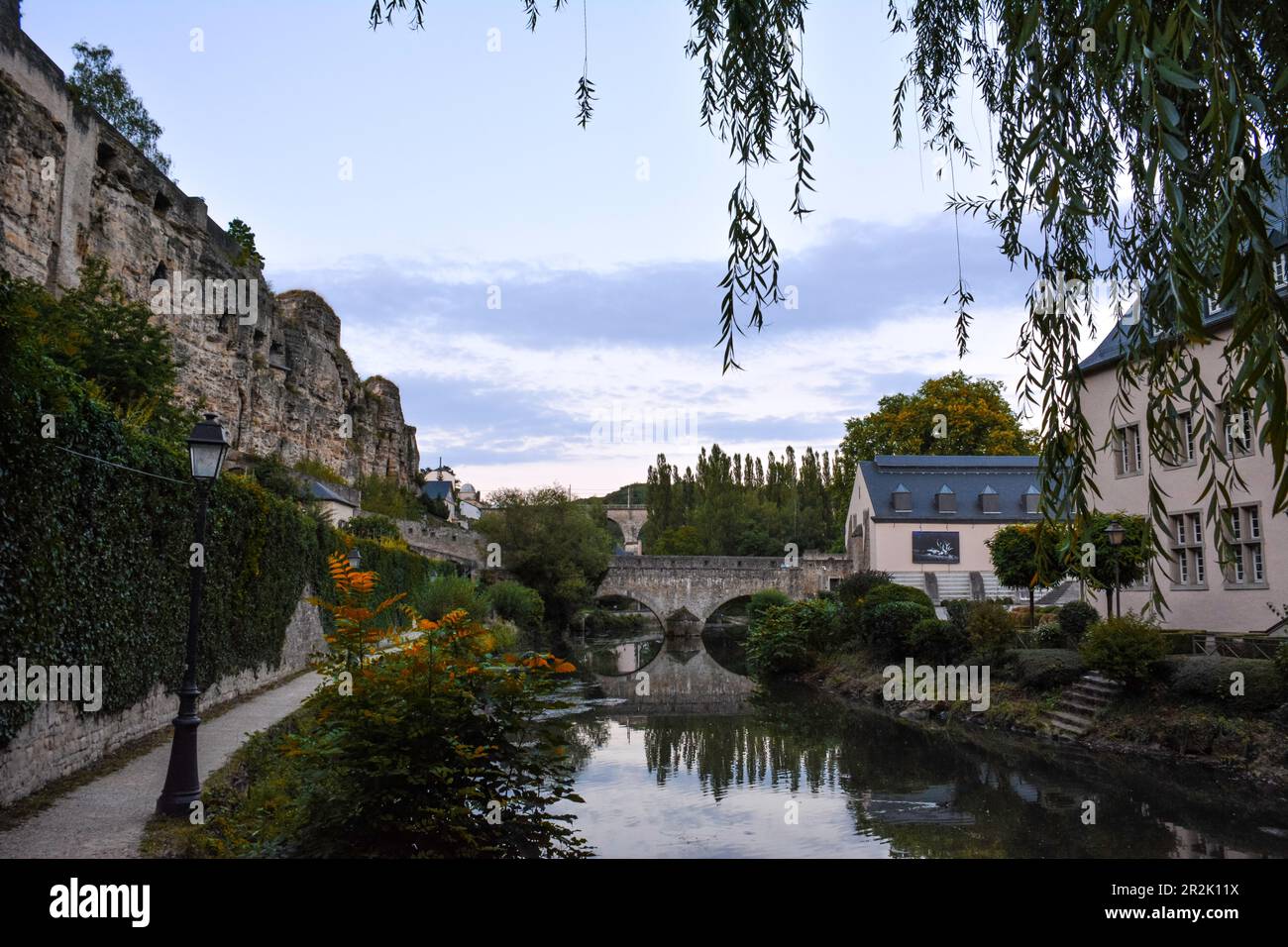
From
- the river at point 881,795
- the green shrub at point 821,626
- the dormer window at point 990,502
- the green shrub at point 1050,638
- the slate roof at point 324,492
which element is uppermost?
the slate roof at point 324,492

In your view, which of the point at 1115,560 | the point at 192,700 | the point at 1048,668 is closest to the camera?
the point at 192,700

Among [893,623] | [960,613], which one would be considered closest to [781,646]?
[893,623]

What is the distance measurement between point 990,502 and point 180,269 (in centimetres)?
3186

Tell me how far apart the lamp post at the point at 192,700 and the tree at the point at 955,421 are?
126ft

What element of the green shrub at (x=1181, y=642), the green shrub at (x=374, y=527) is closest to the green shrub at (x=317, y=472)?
the green shrub at (x=374, y=527)

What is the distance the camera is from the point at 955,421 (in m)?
43.5

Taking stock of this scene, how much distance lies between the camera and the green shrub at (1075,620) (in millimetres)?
19000

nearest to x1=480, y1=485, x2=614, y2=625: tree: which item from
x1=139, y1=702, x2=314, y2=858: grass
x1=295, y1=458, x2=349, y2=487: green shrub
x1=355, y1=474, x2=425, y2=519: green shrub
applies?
x1=355, y1=474, x2=425, y2=519: green shrub

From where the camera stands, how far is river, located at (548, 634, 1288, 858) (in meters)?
9.16

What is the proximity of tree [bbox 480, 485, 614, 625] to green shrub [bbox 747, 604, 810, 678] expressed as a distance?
11882 mm

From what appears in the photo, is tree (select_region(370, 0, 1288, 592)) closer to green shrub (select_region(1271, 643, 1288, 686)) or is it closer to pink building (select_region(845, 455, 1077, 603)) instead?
green shrub (select_region(1271, 643, 1288, 686))

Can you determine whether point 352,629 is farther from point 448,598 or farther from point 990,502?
point 990,502

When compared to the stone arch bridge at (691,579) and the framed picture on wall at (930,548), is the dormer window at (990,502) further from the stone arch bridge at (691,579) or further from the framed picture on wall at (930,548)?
the stone arch bridge at (691,579)
